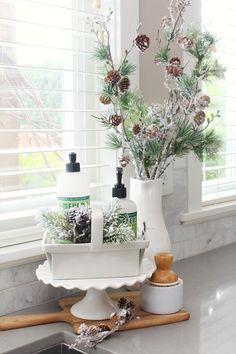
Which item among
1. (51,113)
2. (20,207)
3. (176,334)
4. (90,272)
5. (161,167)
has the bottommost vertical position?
(176,334)

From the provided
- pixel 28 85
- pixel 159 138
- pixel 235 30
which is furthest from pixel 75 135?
pixel 235 30

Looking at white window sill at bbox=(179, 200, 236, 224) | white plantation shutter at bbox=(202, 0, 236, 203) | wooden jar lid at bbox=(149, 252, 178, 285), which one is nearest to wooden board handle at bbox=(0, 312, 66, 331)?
wooden jar lid at bbox=(149, 252, 178, 285)

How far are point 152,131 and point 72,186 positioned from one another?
0.24 meters

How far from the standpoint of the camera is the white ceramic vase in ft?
4.35

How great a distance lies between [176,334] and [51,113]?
27.0 inches

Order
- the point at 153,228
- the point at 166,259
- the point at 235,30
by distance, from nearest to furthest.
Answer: the point at 166,259 → the point at 153,228 → the point at 235,30

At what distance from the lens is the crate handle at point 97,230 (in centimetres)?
109

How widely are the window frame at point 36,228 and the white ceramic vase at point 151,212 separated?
225 mm

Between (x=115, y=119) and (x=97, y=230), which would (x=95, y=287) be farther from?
(x=115, y=119)

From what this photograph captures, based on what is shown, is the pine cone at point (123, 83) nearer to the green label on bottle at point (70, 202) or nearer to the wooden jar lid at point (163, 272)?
the green label on bottle at point (70, 202)

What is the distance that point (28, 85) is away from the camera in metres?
1.40

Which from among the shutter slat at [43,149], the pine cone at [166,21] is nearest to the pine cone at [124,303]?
the shutter slat at [43,149]

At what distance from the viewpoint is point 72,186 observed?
1294 mm

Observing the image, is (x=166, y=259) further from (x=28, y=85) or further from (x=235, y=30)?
(x=235, y=30)
